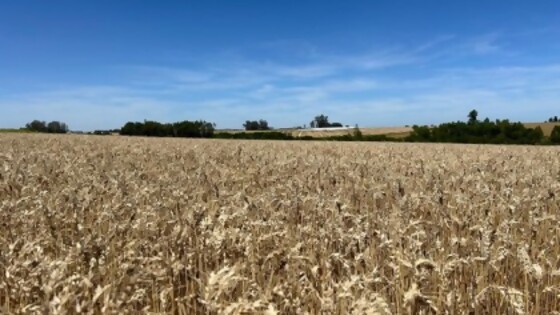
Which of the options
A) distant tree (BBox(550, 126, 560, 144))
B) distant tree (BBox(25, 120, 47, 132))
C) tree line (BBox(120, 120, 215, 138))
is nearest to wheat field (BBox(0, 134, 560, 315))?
distant tree (BBox(550, 126, 560, 144))

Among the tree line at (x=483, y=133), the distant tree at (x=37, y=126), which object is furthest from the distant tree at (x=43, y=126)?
the tree line at (x=483, y=133)

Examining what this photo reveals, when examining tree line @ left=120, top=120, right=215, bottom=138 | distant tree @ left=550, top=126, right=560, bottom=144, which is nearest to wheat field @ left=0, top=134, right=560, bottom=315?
distant tree @ left=550, top=126, right=560, bottom=144

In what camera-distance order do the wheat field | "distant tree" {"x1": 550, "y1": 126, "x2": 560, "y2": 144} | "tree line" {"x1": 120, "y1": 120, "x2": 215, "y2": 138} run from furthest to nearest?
1. "tree line" {"x1": 120, "y1": 120, "x2": 215, "y2": 138}
2. "distant tree" {"x1": 550, "y1": 126, "x2": 560, "y2": 144}
3. the wheat field

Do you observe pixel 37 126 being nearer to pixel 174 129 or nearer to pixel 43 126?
pixel 43 126

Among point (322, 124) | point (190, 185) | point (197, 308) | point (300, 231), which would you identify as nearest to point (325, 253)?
point (300, 231)

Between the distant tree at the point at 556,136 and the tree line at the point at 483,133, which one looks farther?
the tree line at the point at 483,133

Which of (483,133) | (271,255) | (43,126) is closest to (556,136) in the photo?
(483,133)

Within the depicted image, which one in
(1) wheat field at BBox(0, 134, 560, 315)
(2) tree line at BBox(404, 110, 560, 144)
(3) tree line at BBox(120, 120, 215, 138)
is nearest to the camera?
(1) wheat field at BBox(0, 134, 560, 315)

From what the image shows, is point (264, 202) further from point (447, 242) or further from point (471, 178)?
point (471, 178)

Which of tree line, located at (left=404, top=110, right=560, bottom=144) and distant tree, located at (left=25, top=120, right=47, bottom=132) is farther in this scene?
distant tree, located at (left=25, top=120, right=47, bottom=132)

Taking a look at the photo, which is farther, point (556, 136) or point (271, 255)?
point (556, 136)

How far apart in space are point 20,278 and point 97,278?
0.39 meters

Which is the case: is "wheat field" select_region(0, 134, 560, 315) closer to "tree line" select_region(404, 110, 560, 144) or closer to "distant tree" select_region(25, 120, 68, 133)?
"tree line" select_region(404, 110, 560, 144)

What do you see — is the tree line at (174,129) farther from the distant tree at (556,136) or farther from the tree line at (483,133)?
the distant tree at (556,136)
